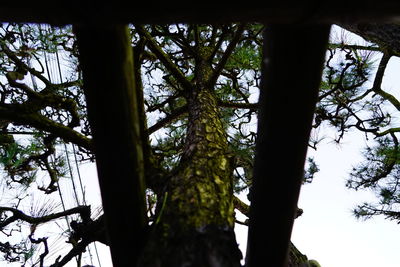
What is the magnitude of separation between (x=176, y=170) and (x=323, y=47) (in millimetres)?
932

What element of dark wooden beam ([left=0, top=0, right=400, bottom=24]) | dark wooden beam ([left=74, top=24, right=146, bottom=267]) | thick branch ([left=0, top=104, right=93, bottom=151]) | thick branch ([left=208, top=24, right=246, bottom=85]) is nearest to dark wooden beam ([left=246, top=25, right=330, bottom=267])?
dark wooden beam ([left=0, top=0, right=400, bottom=24])

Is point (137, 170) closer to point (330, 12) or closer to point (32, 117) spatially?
point (330, 12)

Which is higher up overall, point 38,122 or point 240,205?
point 38,122

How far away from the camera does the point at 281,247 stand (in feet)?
3.28

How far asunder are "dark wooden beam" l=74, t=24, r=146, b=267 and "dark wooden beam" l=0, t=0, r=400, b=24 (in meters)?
0.06

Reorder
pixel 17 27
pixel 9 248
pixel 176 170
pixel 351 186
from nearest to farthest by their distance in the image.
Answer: pixel 176 170 < pixel 9 248 < pixel 17 27 < pixel 351 186

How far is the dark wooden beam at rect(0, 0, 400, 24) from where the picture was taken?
57cm

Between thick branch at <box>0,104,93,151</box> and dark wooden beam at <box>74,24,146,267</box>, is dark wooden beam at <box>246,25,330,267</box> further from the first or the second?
thick branch at <box>0,104,93,151</box>

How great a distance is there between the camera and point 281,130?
78 centimetres

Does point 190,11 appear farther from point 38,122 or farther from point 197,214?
point 38,122

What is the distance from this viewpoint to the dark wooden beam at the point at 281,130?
2.16 feet

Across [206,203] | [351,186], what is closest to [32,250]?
[206,203]

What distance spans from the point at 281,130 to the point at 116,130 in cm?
45

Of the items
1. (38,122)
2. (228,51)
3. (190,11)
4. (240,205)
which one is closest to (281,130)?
(190,11)
